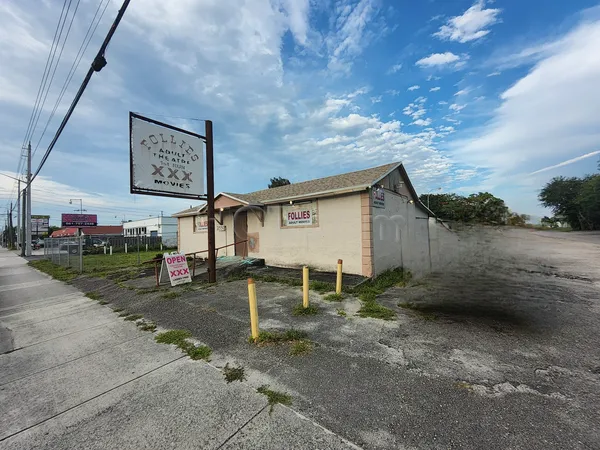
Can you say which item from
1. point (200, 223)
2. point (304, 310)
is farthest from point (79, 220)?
point (304, 310)

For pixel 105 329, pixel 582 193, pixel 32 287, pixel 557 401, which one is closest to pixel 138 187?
pixel 105 329

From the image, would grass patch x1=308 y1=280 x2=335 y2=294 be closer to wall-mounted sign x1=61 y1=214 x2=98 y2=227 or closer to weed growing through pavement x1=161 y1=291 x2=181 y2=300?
weed growing through pavement x1=161 y1=291 x2=181 y2=300

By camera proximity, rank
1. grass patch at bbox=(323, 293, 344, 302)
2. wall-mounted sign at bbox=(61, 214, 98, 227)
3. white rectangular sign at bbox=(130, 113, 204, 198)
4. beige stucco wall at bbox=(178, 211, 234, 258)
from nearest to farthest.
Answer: grass patch at bbox=(323, 293, 344, 302) < white rectangular sign at bbox=(130, 113, 204, 198) < beige stucco wall at bbox=(178, 211, 234, 258) < wall-mounted sign at bbox=(61, 214, 98, 227)

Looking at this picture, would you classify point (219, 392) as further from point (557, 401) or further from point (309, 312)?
point (557, 401)

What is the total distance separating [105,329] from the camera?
5113 mm

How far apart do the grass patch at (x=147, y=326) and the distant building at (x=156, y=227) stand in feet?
96.4

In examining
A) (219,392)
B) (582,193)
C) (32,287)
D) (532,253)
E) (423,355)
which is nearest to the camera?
(219,392)

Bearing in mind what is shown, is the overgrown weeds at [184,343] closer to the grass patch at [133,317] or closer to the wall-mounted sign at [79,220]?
the grass patch at [133,317]

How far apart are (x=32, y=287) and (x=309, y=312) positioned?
37.1 ft

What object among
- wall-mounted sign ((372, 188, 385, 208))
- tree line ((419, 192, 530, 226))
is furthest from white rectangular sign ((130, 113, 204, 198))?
tree line ((419, 192, 530, 226))

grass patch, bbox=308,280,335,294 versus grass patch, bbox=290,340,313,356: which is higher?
grass patch, bbox=308,280,335,294

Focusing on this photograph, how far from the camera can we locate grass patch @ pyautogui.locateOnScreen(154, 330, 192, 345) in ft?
14.2

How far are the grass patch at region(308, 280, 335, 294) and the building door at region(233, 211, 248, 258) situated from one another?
5.63 metres

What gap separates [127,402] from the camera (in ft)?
9.18
